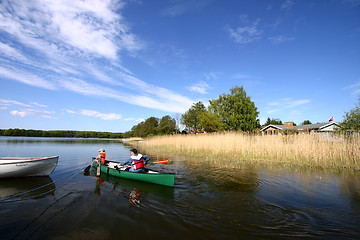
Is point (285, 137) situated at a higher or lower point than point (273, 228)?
higher

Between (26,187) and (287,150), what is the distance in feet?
40.8

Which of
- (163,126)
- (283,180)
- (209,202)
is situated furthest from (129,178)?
(163,126)

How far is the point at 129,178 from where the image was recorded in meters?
7.32

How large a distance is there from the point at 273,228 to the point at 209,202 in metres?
1.76

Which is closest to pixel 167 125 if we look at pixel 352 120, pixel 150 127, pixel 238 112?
pixel 150 127

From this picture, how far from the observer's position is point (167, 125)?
45.7 metres

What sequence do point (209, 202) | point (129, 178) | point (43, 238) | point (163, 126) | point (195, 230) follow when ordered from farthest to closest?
point (163, 126)
point (129, 178)
point (209, 202)
point (195, 230)
point (43, 238)

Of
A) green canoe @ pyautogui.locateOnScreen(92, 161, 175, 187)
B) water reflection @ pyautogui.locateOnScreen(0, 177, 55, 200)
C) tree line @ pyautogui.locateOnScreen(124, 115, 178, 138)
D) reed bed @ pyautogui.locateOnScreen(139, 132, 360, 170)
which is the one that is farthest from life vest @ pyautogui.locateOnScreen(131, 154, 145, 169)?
tree line @ pyautogui.locateOnScreen(124, 115, 178, 138)

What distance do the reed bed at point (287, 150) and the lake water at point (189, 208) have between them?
1.60 metres

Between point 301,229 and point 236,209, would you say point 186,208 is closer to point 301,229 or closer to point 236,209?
point 236,209

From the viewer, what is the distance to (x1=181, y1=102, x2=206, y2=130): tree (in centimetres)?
3643

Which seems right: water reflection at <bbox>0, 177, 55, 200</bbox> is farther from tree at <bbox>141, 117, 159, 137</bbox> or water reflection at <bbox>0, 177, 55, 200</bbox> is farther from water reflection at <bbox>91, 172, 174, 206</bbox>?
tree at <bbox>141, 117, 159, 137</bbox>

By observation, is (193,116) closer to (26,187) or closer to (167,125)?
(167,125)

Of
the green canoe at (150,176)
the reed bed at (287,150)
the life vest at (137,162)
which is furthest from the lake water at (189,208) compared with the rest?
the reed bed at (287,150)
